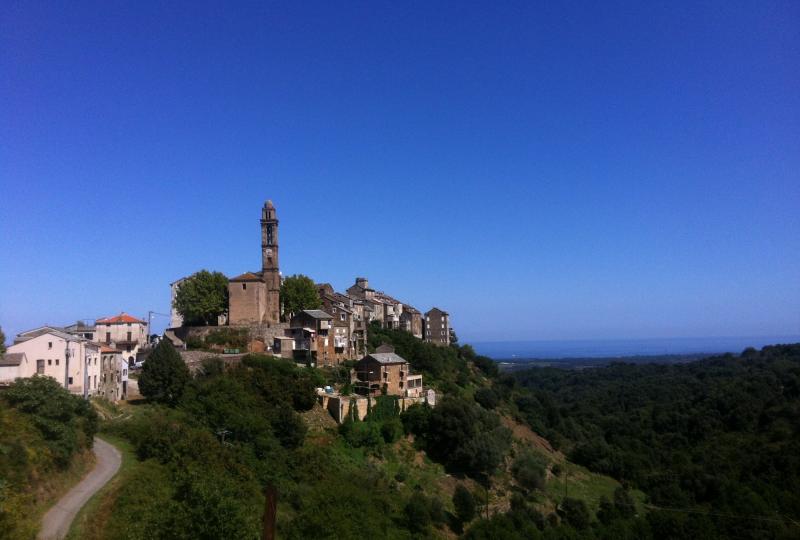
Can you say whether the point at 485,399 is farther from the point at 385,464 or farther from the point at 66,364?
the point at 66,364

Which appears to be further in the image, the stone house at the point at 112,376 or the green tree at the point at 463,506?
the stone house at the point at 112,376

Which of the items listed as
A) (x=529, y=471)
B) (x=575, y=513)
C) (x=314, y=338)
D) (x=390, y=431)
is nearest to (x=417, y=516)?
(x=390, y=431)

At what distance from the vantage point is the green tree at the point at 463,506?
3644 cm

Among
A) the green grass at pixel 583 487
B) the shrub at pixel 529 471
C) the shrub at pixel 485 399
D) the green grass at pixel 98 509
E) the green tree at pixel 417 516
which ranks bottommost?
the green grass at pixel 583 487

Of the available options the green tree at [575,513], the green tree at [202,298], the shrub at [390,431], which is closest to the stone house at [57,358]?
the green tree at [202,298]

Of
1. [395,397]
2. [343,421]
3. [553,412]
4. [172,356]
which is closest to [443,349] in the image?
[553,412]

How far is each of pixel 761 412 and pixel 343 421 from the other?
5719cm

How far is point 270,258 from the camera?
5262cm

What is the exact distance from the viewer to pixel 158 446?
90.4ft

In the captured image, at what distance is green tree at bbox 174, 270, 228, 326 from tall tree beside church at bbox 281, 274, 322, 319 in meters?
6.15

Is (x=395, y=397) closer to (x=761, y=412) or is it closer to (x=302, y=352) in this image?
(x=302, y=352)

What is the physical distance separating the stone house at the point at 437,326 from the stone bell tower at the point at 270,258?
128ft

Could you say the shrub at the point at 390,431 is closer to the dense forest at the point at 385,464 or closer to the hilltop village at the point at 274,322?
the dense forest at the point at 385,464

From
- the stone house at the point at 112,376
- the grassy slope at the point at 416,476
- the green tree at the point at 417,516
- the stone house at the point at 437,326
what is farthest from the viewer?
the stone house at the point at 437,326
